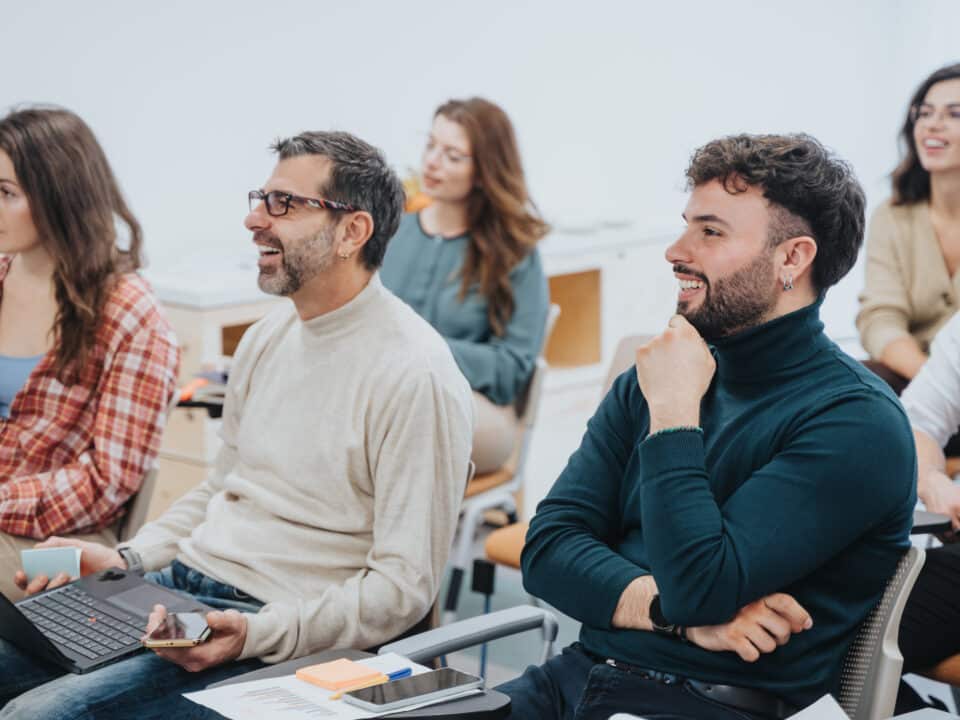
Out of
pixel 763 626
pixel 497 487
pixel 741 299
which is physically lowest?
pixel 497 487

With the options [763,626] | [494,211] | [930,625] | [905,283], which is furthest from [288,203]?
[905,283]

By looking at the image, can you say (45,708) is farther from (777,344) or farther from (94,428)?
(777,344)

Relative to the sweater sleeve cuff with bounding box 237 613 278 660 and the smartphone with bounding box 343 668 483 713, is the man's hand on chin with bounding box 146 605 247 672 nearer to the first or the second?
the sweater sleeve cuff with bounding box 237 613 278 660

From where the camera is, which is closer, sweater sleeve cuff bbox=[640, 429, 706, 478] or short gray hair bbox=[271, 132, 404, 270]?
sweater sleeve cuff bbox=[640, 429, 706, 478]

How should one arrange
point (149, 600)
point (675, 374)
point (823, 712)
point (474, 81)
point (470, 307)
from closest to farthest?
point (823, 712), point (675, 374), point (149, 600), point (470, 307), point (474, 81)

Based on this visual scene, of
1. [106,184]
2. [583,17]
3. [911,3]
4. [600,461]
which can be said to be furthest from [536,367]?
[911,3]

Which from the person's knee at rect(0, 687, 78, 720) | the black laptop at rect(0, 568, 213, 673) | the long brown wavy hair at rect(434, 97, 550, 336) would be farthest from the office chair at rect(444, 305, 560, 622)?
the person's knee at rect(0, 687, 78, 720)

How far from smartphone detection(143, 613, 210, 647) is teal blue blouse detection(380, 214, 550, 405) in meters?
1.55

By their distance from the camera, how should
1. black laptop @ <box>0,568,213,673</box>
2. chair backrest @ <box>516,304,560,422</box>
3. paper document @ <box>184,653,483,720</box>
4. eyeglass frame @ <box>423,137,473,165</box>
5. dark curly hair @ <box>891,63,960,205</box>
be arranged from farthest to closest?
eyeglass frame @ <box>423,137,473,165</box> < dark curly hair @ <box>891,63,960,205</box> < chair backrest @ <box>516,304,560,422</box> < black laptop @ <box>0,568,213,673</box> < paper document @ <box>184,653,483,720</box>

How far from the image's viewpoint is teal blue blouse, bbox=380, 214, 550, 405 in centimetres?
330

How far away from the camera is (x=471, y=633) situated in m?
1.79

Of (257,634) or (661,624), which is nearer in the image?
(661,624)

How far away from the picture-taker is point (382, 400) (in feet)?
6.40

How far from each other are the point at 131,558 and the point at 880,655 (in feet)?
3.88
